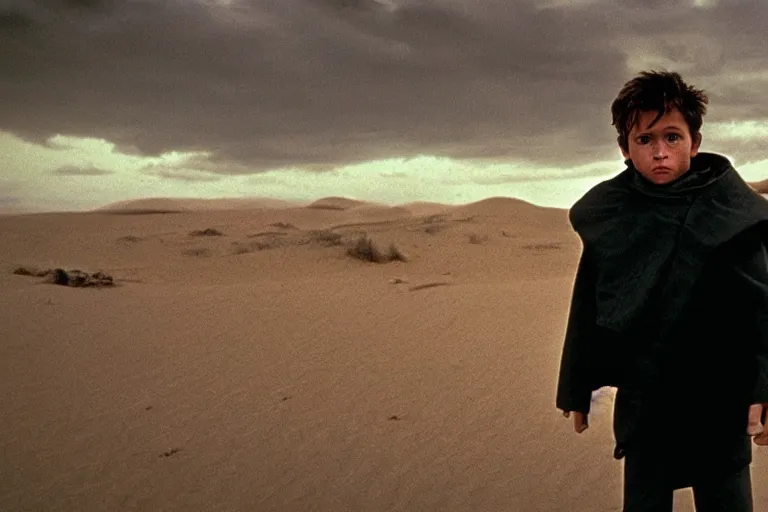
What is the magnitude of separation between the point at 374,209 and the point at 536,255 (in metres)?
14.6

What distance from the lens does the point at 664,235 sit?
2049mm

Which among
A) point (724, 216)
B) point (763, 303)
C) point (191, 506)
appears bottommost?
point (191, 506)

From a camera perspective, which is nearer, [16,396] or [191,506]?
[191,506]

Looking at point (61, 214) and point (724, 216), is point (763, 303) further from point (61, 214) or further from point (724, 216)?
point (61, 214)

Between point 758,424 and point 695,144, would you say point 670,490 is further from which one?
point 695,144

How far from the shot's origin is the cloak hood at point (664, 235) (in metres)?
2.00

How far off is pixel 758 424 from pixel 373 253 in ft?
31.7

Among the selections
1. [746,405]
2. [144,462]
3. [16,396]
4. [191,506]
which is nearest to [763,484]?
[746,405]

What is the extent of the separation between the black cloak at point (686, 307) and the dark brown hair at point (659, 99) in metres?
0.13

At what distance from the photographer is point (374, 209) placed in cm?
2719

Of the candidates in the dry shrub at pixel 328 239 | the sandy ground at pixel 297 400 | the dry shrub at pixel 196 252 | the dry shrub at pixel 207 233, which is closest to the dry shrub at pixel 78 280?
the sandy ground at pixel 297 400

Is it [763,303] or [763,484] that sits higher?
[763,303]

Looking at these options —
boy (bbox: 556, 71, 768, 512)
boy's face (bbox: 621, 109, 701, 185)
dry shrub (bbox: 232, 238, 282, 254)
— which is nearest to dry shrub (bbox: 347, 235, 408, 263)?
dry shrub (bbox: 232, 238, 282, 254)

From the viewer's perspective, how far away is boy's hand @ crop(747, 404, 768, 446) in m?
2.00
